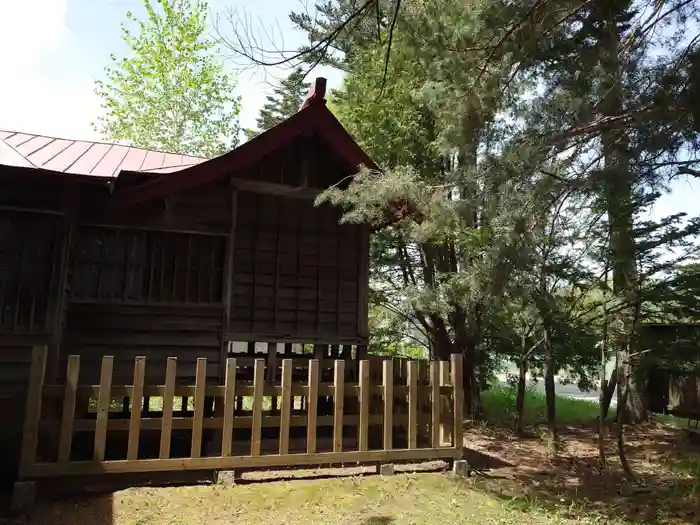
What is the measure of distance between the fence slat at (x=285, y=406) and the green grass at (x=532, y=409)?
6557mm

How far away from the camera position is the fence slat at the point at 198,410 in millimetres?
5125

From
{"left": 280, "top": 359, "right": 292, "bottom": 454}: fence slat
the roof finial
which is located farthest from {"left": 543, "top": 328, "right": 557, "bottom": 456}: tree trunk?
the roof finial

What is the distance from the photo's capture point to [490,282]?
564 centimetres

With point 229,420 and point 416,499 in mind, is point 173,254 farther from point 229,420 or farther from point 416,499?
point 416,499

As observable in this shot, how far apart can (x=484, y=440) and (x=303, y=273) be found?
15.7ft

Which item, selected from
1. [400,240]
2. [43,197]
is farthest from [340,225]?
[43,197]

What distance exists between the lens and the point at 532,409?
Result: 1279 cm

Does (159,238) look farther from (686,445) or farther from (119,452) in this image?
(686,445)

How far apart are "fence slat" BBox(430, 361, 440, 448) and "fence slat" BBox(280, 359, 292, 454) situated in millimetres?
1784

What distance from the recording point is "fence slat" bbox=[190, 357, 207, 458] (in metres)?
5.12

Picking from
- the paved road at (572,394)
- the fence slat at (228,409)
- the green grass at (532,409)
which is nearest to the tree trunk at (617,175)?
the fence slat at (228,409)

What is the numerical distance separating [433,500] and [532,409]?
28.2ft

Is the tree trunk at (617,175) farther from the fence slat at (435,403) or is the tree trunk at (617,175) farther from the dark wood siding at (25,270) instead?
the dark wood siding at (25,270)

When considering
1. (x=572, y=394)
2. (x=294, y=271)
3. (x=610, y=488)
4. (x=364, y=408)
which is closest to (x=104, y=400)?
(x=364, y=408)
